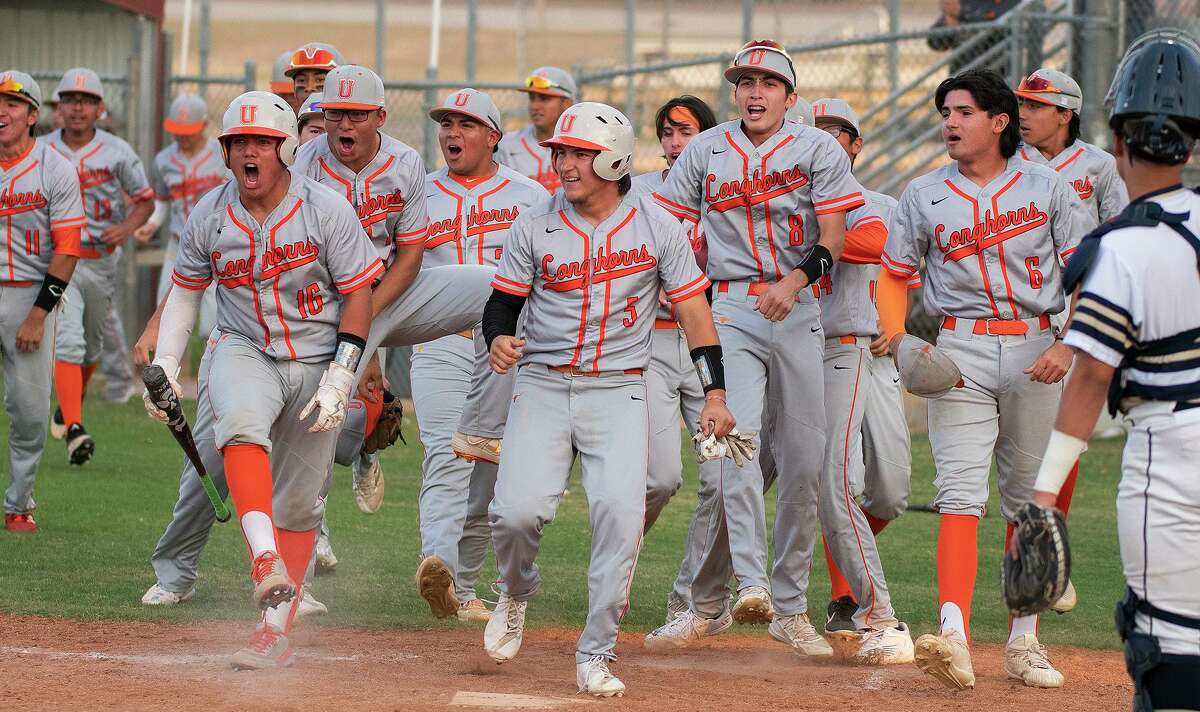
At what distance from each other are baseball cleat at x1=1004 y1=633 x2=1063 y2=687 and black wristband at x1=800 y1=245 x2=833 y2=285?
1.68 meters

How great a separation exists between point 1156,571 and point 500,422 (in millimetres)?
3827

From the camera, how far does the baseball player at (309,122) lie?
323 inches

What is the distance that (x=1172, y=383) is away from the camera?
4156 millimetres

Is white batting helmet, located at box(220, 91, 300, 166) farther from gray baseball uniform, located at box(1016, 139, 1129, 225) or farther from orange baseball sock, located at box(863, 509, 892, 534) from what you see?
gray baseball uniform, located at box(1016, 139, 1129, 225)

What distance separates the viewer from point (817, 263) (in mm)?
6828

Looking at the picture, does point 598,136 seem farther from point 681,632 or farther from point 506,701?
point 681,632

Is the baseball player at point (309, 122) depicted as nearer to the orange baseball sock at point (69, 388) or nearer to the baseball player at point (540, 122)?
the baseball player at point (540, 122)

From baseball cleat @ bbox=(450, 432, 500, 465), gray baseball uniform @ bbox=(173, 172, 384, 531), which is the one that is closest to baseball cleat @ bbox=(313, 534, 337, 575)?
baseball cleat @ bbox=(450, 432, 500, 465)

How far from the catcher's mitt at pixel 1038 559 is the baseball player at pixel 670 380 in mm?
2453

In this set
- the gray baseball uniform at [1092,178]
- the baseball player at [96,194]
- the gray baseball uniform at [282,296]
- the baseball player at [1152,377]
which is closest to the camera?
the baseball player at [1152,377]

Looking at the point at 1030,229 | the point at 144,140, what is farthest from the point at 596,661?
the point at 144,140

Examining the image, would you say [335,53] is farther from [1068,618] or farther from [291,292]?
[1068,618]

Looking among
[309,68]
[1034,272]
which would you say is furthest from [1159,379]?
[309,68]

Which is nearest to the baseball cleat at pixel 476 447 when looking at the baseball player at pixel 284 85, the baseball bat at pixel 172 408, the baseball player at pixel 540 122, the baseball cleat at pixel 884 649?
the baseball bat at pixel 172 408
